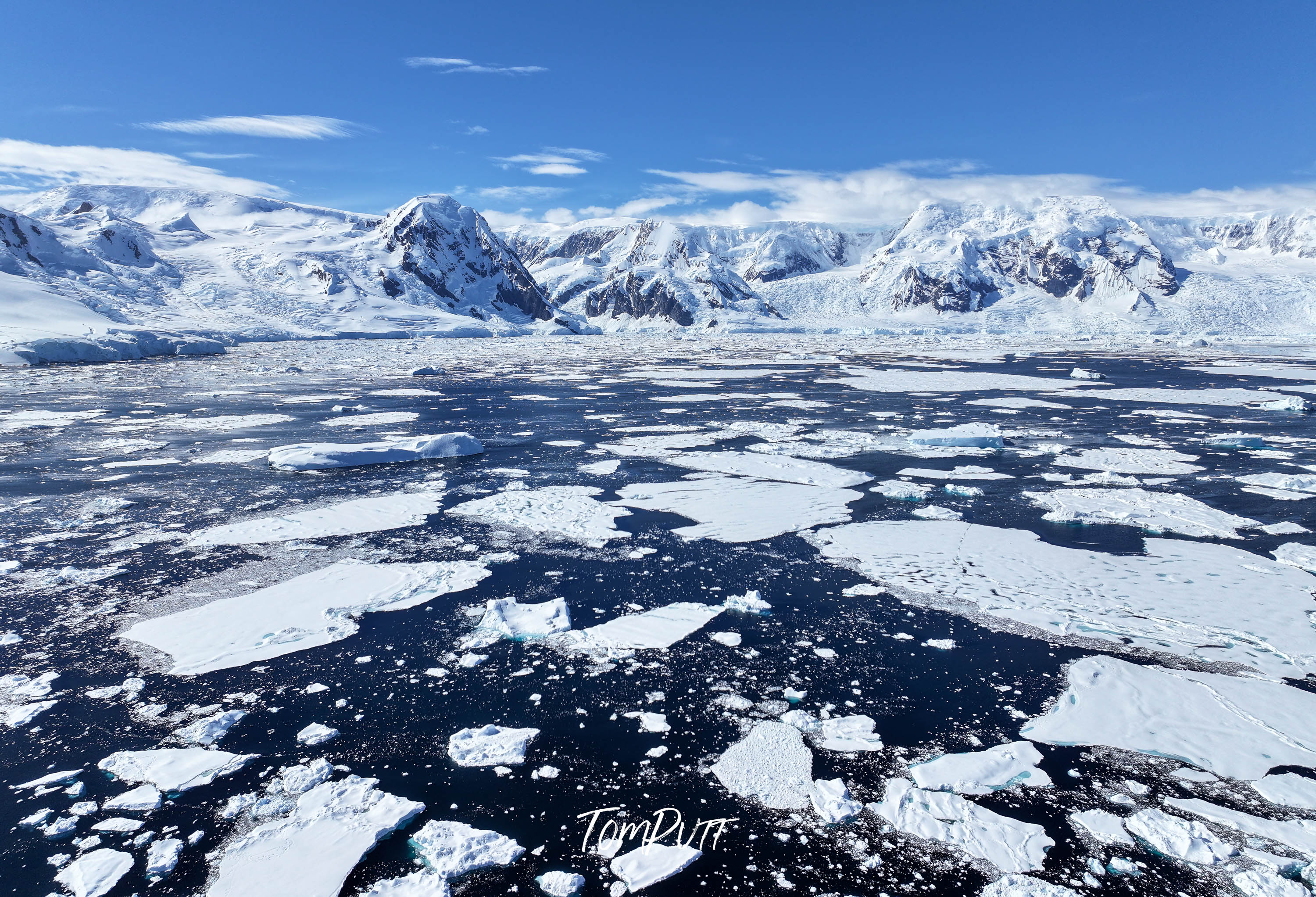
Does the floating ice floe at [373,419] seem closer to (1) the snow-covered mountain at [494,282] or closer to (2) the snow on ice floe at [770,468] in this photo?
(2) the snow on ice floe at [770,468]

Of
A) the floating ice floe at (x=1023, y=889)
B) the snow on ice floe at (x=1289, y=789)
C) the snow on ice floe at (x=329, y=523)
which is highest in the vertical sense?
the snow on ice floe at (x=329, y=523)

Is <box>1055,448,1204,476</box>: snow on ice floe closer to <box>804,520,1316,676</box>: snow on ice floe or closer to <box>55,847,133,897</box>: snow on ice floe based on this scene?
<box>804,520,1316,676</box>: snow on ice floe

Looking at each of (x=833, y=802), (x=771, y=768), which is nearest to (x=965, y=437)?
(x=771, y=768)

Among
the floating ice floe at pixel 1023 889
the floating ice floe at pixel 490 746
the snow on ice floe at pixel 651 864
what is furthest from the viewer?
the floating ice floe at pixel 490 746

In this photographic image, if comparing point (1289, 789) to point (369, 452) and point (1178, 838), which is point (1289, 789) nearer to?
point (1178, 838)

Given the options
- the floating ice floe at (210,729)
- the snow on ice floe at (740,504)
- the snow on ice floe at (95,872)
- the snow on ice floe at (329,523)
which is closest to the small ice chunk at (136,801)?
the snow on ice floe at (95,872)

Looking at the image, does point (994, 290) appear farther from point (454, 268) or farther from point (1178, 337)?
point (454, 268)

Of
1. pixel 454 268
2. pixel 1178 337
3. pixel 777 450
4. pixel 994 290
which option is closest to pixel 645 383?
pixel 777 450
